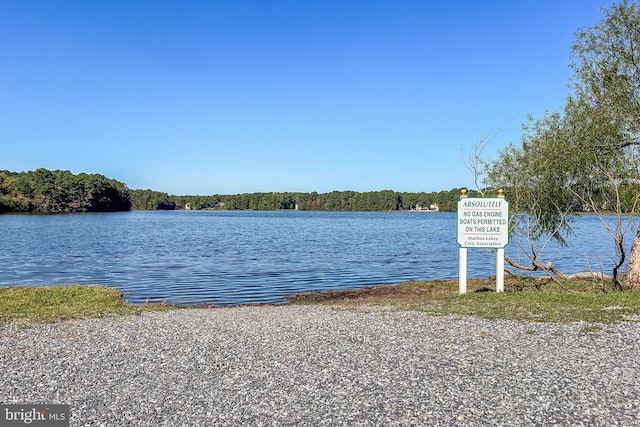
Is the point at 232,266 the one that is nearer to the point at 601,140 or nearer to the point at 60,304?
the point at 60,304

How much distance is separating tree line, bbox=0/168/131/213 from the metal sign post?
164362 mm

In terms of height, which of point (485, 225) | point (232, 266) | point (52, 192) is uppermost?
point (52, 192)

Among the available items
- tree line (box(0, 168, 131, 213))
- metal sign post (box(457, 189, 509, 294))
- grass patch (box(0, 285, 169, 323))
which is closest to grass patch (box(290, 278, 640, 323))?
metal sign post (box(457, 189, 509, 294))

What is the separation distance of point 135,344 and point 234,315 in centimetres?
461

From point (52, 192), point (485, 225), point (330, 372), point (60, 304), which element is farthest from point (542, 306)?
point (52, 192)

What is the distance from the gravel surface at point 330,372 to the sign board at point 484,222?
221 inches

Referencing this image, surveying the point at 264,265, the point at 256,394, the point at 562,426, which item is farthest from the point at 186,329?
the point at 264,265

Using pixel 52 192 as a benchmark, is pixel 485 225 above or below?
below

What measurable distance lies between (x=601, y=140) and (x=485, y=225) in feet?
15.9

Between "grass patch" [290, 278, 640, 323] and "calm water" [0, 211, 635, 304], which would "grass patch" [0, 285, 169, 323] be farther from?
"grass patch" [290, 278, 640, 323]

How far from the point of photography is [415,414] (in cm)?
670

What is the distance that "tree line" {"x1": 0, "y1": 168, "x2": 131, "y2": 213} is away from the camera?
516ft

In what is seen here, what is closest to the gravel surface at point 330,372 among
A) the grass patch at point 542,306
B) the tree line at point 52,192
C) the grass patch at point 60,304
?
the grass patch at point 542,306

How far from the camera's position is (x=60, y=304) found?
17766 mm
